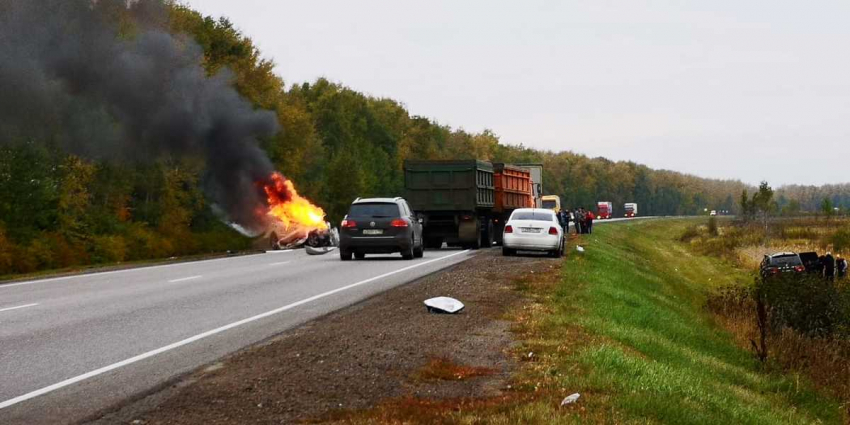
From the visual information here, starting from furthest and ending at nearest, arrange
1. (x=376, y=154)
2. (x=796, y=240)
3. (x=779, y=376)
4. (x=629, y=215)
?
(x=629, y=215) < (x=376, y=154) < (x=796, y=240) < (x=779, y=376)

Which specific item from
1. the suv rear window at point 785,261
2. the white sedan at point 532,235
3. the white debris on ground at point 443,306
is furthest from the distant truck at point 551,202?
the white debris on ground at point 443,306

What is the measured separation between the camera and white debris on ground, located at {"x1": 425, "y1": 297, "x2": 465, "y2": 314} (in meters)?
14.4

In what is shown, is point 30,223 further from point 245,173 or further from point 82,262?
point 245,173

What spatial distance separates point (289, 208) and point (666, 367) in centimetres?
3478

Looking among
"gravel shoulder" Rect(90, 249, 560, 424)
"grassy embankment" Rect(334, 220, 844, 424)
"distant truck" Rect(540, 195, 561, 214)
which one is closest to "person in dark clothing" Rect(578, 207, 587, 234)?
"distant truck" Rect(540, 195, 561, 214)

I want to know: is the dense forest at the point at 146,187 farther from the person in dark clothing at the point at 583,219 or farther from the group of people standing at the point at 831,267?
the group of people standing at the point at 831,267

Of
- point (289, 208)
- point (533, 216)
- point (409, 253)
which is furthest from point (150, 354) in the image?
point (289, 208)

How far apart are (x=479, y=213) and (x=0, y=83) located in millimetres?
18090

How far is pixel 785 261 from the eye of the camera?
37.9 meters

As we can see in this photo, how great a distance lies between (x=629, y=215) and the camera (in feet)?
652

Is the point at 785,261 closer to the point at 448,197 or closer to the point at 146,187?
the point at 448,197

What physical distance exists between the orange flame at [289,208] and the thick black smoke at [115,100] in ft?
1.91

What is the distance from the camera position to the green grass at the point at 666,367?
8.29 metres

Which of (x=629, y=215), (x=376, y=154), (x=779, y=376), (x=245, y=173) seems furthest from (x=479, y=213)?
(x=629, y=215)
